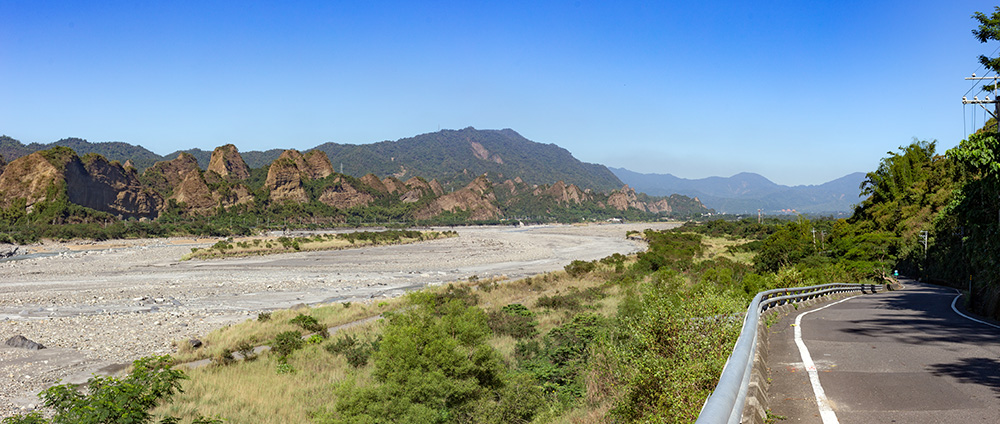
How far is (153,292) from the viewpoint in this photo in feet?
128

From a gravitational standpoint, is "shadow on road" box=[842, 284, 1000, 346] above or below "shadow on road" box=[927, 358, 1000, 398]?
below

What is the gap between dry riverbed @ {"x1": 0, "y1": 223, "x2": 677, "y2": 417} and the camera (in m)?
20.4

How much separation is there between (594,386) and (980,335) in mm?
7109

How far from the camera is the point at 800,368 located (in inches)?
279

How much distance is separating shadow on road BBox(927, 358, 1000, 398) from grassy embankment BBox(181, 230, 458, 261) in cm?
7304

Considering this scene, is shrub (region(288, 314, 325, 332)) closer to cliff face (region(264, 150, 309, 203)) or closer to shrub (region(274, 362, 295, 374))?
shrub (region(274, 362, 295, 374))

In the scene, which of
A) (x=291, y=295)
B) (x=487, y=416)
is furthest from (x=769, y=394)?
(x=291, y=295)

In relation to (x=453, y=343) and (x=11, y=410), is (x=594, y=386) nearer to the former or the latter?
(x=453, y=343)

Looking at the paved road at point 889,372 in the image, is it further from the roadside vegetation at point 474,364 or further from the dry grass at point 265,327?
the dry grass at point 265,327

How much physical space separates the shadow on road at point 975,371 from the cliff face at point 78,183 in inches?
6005

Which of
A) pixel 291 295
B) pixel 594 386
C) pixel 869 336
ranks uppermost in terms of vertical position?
pixel 869 336

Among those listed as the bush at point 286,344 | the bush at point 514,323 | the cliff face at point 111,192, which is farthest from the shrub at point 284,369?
the cliff face at point 111,192

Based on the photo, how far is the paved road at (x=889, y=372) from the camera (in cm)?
507

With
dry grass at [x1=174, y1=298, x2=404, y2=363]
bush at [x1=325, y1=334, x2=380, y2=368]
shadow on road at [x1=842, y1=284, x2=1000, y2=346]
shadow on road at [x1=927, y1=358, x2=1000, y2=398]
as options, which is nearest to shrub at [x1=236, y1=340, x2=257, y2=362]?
dry grass at [x1=174, y1=298, x2=404, y2=363]
